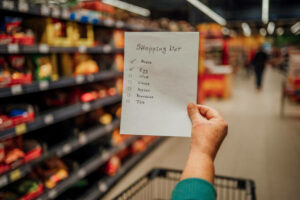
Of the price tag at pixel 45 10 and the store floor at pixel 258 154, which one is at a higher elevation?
the price tag at pixel 45 10

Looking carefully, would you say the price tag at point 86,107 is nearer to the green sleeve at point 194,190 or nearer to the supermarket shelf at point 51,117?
the supermarket shelf at point 51,117

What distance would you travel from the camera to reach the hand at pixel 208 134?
2.69 feet

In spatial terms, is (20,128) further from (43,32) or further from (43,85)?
(43,32)

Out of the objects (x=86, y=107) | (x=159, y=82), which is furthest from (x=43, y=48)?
(x=159, y=82)

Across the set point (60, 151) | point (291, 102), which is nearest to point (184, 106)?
point (60, 151)

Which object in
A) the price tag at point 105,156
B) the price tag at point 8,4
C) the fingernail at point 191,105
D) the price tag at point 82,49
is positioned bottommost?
the price tag at point 105,156

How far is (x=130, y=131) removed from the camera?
3.35 feet

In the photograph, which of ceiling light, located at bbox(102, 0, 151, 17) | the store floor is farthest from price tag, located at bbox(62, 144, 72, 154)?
ceiling light, located at bbox(102, 0, 151, 17)

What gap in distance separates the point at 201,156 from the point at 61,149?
1.98m

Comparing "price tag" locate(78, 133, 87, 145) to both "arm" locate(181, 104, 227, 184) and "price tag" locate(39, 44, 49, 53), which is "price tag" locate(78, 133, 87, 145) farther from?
"arm" locate(181, 104, 227, 184)

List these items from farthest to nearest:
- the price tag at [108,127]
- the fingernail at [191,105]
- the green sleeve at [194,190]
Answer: the price tag at [108,127]
the fingernail at [191,105]
the green sleeve at [194,190]

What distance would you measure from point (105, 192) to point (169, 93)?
245 cm

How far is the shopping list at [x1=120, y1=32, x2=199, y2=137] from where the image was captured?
3.25 feet

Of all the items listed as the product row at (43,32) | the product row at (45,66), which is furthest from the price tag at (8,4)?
the product row at (45,66)
